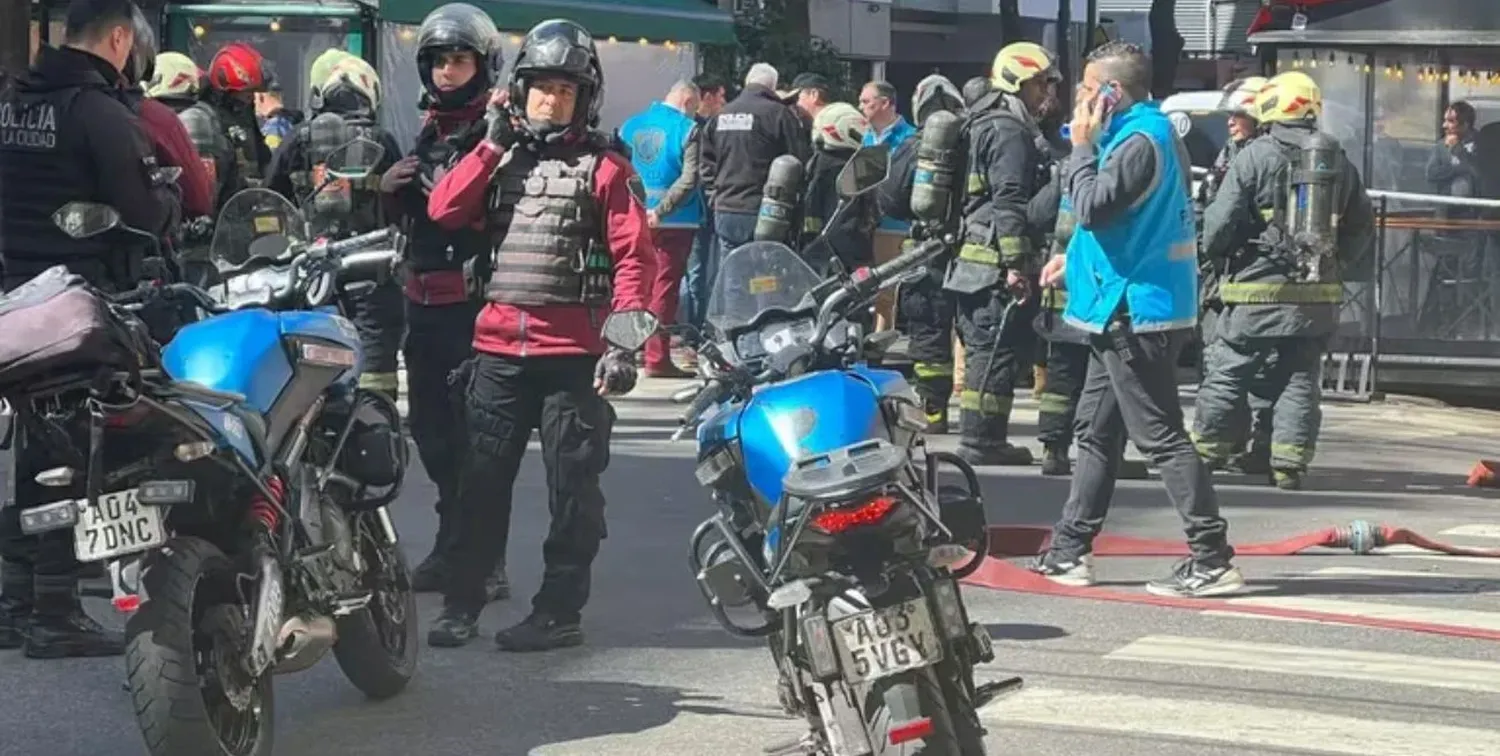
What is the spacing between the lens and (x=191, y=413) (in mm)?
5879

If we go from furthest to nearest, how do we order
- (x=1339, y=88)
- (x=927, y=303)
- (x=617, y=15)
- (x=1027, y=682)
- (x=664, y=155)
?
1. (x=617, y=15)
2. (x=664, y=155)
3. (x=1339, y=88)
4. (x=927, y=303)
5. (x=1027, y=682)

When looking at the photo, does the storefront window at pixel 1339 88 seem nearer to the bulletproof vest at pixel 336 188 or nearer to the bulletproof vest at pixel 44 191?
the bulletproof vest at pixel 336 188

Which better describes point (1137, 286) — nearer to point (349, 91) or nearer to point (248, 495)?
point (349, 91)

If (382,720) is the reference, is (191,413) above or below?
above

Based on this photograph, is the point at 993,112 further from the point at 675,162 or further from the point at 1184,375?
the point at 1184,375

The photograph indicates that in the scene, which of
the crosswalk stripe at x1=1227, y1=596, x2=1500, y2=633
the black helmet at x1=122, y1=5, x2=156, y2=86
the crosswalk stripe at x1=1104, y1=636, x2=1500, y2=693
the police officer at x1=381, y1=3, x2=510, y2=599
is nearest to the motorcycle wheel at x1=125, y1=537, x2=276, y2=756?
the police officer at x1=381, y1=3, x2=510, y2=599

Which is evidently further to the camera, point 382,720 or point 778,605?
point 382,720

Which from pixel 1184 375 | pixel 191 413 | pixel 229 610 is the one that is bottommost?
pixel 1184 375

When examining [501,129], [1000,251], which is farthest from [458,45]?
[1000,251]

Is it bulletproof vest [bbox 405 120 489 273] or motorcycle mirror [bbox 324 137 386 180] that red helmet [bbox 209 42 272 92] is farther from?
motorcycle mirror [bbox 324 137 386 180]

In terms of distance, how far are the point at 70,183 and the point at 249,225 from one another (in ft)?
3.17

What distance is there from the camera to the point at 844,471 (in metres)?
5.37

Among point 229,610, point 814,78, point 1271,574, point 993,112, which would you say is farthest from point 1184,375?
point 229,610

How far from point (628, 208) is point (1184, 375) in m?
10.5
